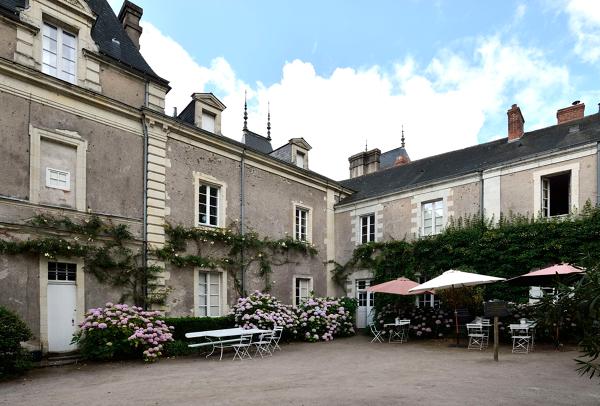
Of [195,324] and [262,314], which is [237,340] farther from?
[262,314]

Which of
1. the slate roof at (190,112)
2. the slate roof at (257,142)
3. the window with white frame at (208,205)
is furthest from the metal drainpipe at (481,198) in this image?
the slate roof at (257,142)

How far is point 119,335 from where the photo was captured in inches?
330

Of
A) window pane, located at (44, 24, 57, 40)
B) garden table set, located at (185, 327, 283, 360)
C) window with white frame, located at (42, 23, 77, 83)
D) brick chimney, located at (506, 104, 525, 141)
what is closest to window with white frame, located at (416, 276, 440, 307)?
garden table set, located at (185, 327, 283, 360)

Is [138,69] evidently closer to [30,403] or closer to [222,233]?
[222,233]

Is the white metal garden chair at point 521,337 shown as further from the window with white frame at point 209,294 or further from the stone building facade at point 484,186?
the window with white frame at point 209,294

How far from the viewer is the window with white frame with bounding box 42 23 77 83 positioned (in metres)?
9.13

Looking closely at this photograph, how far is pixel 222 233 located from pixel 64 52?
569cm

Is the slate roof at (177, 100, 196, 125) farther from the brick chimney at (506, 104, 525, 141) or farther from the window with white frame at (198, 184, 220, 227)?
the brick chimney at (506, 104, 525, 141)

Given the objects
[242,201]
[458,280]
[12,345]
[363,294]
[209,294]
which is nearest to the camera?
[12,345]

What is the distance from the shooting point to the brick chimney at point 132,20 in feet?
41.3

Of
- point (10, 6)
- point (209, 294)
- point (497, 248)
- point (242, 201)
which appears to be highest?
point (10, 6)

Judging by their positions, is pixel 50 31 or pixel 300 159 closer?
pixel 50 31

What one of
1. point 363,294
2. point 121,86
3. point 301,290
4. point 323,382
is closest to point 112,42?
point 121,86

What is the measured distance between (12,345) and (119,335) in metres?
1.99
